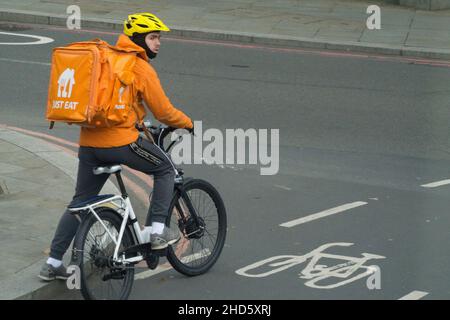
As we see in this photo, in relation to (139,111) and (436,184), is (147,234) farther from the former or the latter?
(436,184)

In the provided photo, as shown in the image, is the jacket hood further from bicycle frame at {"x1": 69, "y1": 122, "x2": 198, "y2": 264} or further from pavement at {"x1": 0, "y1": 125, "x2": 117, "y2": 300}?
pavement at {"x1": 0, "y1": 125, "x2": 117, "y2": 300}

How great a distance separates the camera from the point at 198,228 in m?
7.35

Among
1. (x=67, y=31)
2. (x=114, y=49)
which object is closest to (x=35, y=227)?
(x=114, y=49)

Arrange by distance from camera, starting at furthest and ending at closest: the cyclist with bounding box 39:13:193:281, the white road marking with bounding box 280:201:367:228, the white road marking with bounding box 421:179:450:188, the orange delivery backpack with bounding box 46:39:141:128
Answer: the white road marking with bounding box 421:179:450:188 < the white road marking with bounding box 280:201:367:228 < the cyclist with bounding box 39:13:193:281 < the orange delivery backpack with bounding box 46:39:141:128

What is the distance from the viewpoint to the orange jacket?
6.50 meters

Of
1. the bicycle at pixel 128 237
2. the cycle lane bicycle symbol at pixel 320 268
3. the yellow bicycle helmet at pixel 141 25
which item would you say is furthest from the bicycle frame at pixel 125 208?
the cycle lane bicycle symbol at pixel 320 268

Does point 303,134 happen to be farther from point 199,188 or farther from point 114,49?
Result: point 114,49

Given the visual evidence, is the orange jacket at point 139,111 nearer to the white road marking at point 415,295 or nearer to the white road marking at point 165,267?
the white road marking at point 165,267

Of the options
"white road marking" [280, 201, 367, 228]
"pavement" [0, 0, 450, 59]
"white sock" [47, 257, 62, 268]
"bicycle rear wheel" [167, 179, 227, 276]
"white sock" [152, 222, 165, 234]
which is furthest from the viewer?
"pavement" [0, 0, 450, 59]

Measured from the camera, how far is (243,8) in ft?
A: 71.8

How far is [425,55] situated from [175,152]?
8488mm

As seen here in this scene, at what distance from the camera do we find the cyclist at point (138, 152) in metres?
6.54

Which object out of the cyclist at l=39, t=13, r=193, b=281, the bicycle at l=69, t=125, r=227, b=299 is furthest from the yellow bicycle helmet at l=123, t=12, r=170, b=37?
the bicycle at l=69, t=125, r=227, b=299

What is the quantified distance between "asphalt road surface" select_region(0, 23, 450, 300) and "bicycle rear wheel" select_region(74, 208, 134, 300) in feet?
0.76
